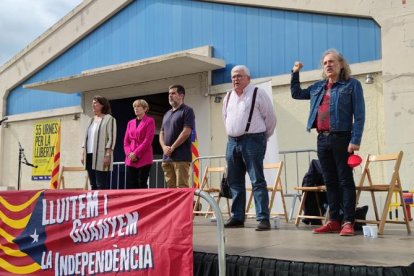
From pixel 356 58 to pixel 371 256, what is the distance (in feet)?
21.3

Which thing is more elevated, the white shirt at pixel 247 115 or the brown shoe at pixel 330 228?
the white shirt at pixel 247 115

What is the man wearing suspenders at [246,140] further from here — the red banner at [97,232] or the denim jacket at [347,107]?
the red banner at [97,232]

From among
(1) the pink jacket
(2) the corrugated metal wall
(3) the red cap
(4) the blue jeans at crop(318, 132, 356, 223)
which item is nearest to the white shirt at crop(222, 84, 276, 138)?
(4) the blue jeans at crop(318, 132, 356, 223)

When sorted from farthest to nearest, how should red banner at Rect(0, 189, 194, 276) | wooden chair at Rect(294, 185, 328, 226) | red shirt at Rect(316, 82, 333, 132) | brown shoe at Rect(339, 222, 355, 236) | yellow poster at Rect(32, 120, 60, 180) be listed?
yellow poster at Rect(32, 120, 60, 180)
wooden chair at Rect(294, 185, 328, 226)
red shirt at Rect(316, 82, 333, 132)
brown shoe at Rect(339, 222, 355, 236)
red banner at Rect(0, 189, 194, 276)

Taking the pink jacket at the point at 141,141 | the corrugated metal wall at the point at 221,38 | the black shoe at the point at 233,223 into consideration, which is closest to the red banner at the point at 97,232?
the black shoe at the point at 233,223

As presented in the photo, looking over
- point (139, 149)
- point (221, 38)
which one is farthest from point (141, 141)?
point (221, 38)

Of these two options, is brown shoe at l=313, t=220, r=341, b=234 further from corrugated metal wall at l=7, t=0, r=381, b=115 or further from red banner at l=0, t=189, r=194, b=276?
corrugated metal wall at l=7, t=0, r=381, b=115

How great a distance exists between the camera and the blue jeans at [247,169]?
4.68m

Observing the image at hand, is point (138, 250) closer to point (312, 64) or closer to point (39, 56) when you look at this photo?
point (312, 64)

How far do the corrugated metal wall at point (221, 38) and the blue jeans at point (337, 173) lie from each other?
190 inches

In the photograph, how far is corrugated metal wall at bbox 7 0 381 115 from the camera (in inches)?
352

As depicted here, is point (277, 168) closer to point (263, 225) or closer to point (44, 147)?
point (263, 225)

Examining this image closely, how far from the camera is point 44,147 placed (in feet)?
44.2

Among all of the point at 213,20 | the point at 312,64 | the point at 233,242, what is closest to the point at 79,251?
the point at 233,242
